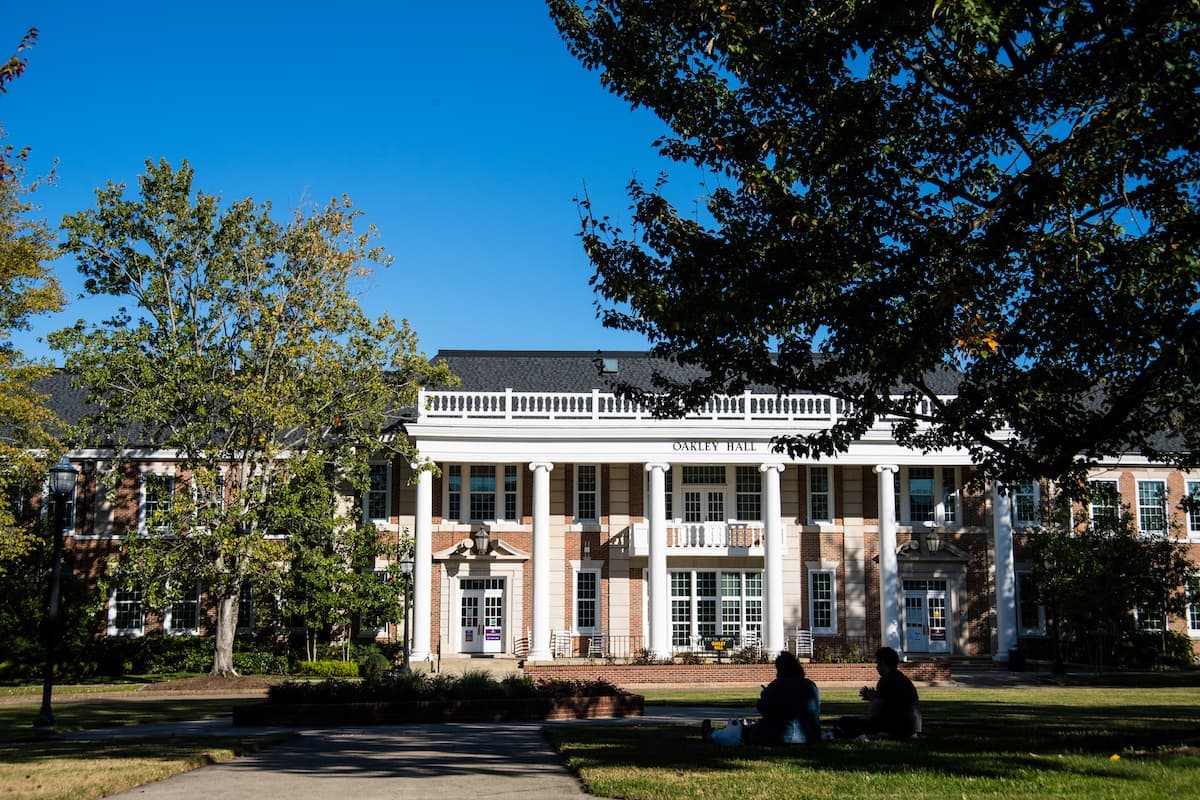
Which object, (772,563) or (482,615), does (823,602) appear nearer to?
(772,563)

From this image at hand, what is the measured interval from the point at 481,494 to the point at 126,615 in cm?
1300

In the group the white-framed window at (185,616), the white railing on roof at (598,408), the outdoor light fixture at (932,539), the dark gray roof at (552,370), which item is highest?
the dark gray roof at (552,370)

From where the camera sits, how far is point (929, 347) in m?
12.9

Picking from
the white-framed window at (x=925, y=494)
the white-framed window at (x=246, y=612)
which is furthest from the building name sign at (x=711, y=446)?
the white-framed window at (x=246, y=612)

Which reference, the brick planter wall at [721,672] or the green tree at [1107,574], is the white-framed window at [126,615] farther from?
the green tree at [1107,574]

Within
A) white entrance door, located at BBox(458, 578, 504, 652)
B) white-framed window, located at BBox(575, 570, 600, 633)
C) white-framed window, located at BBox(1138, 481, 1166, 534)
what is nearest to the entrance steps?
white entrance door, located at BBox(458, 578, 504, 652)

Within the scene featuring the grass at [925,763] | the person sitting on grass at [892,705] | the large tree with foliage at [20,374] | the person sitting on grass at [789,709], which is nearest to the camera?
the grass at [925,763]

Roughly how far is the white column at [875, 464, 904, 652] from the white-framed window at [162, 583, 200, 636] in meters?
23.6

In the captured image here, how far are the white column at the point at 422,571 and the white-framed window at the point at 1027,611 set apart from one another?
21.4 metres

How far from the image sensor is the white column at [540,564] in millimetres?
37781

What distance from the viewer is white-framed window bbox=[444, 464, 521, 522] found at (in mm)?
41188

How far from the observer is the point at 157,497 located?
3688 cm

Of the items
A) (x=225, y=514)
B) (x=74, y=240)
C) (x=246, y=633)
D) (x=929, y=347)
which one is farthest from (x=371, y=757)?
(x=246, y=633)

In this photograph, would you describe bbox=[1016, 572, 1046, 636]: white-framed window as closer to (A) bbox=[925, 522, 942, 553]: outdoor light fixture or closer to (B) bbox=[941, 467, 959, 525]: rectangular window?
(B) bbox=[941, 467, 959, 525]: rectangular window
